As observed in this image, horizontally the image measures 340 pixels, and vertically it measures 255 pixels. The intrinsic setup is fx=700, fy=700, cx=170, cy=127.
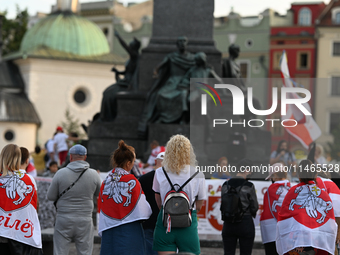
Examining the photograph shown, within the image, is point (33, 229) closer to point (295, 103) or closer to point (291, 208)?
point (291, 208)

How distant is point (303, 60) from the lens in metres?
61.1

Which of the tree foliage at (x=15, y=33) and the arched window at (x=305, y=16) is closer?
the arched window at (x=305, y=16)

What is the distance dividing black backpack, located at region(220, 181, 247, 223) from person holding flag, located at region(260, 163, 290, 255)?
368 mm

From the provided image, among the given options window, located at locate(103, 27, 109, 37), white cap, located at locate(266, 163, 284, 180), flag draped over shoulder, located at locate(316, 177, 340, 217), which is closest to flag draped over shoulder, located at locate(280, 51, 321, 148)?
white cap, located at locate(266, 163, 284, 180)

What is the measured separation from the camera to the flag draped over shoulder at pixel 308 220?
672 cm

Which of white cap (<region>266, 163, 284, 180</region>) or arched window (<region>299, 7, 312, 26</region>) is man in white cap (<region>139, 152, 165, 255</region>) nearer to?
white cap (<region>266, 163, 284, 180</region>)

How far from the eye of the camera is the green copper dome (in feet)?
203

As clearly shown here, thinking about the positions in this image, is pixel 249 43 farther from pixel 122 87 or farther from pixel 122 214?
pixel 122 214

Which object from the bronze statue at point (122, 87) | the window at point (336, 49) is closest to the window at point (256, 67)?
the window at point (336, 49)

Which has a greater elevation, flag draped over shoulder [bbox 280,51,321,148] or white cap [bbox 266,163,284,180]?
flag draped over shoulder [bbox 280,51,321,148]

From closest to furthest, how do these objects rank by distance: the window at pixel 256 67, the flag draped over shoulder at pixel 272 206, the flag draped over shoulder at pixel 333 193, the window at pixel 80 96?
1. the flag draped over shoulder at pixel 333 193
2. the flag draped over shoulder at pixel 272 206
3. the window at pixel 80 96
4. the window at pixel 256 67

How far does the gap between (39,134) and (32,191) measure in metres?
53.3

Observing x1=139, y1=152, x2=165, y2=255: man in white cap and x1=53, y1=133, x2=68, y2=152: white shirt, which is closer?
x1=139, y1=152, x2=165, y2=255: man in white cap

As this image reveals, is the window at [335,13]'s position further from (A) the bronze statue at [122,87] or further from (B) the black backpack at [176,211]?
(B) the black backpack at [176,211]
